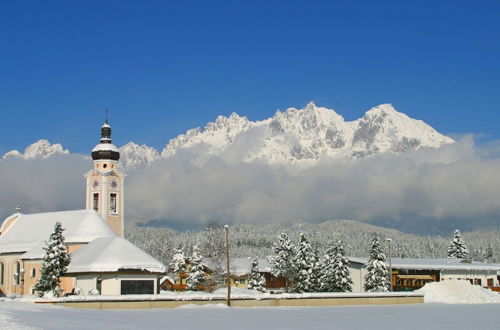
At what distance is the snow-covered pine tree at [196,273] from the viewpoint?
293ft

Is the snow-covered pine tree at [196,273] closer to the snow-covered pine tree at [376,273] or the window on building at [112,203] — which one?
the window on building at [112,203]

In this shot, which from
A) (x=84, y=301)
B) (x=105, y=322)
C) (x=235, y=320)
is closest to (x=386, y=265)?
(x=84, y=301)

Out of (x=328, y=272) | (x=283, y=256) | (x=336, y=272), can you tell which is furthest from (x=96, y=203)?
(x=336, y=272)

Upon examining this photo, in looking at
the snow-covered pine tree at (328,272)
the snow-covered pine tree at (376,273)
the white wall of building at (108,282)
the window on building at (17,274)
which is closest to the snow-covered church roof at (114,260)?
the white wall of building at (108,282)

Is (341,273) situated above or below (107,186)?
below

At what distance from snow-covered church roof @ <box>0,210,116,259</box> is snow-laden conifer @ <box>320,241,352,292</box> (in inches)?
885

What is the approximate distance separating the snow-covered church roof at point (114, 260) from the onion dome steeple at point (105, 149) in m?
19.2

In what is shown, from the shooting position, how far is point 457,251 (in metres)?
118

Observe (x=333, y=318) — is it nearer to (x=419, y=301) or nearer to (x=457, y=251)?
(x=419, y=301)

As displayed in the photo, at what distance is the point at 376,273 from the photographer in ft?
249

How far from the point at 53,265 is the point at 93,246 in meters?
4.90

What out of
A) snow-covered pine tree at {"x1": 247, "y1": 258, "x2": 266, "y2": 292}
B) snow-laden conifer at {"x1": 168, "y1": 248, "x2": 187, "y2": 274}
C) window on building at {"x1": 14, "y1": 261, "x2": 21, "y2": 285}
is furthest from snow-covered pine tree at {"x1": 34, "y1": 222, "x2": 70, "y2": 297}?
snow-laden conifer at {"x1": 168, "y1": 248, "x2": 187, "y2": 274}

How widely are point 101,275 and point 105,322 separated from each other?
32.2 meters

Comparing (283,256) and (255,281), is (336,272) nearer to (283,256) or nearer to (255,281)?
(283,256)
